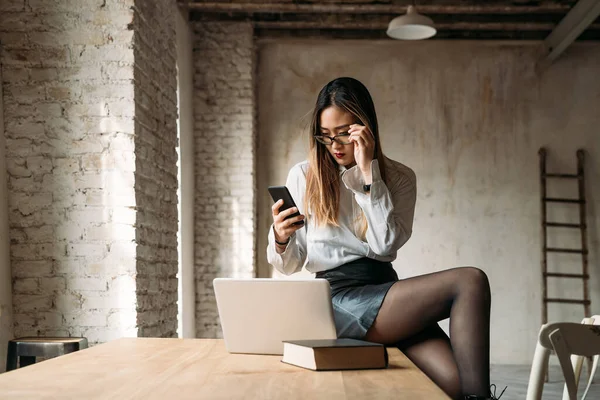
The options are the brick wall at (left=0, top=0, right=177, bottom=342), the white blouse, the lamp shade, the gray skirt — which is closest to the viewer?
the gray skirt

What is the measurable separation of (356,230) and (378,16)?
A: 5.66 m

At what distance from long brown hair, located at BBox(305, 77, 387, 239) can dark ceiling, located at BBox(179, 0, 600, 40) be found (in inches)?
186

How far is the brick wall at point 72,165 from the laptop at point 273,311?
2.04 metres

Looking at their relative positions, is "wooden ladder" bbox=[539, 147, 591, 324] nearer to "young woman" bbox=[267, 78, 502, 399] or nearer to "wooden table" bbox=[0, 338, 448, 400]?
"young woman" bbox=[267, 78, 502, 399]

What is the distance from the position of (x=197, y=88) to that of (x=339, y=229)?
17.7ft

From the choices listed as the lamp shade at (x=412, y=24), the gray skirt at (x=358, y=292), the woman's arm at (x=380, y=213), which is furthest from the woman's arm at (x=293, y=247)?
the lamp shade at (x=412, y=24)

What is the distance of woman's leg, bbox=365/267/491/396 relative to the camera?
1.72 m

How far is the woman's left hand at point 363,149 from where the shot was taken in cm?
221

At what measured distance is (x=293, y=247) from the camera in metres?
2.29

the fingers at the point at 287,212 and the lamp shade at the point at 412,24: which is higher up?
the lamp shade at the point at 412,24

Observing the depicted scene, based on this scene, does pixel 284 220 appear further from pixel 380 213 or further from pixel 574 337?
pixel 574 337

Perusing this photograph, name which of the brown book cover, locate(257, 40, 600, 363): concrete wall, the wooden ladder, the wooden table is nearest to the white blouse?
the wooden table

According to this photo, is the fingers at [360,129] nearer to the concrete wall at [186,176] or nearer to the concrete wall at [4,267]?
the concrete wall at [4,267]

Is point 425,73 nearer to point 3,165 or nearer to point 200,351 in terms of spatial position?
point 3,165
